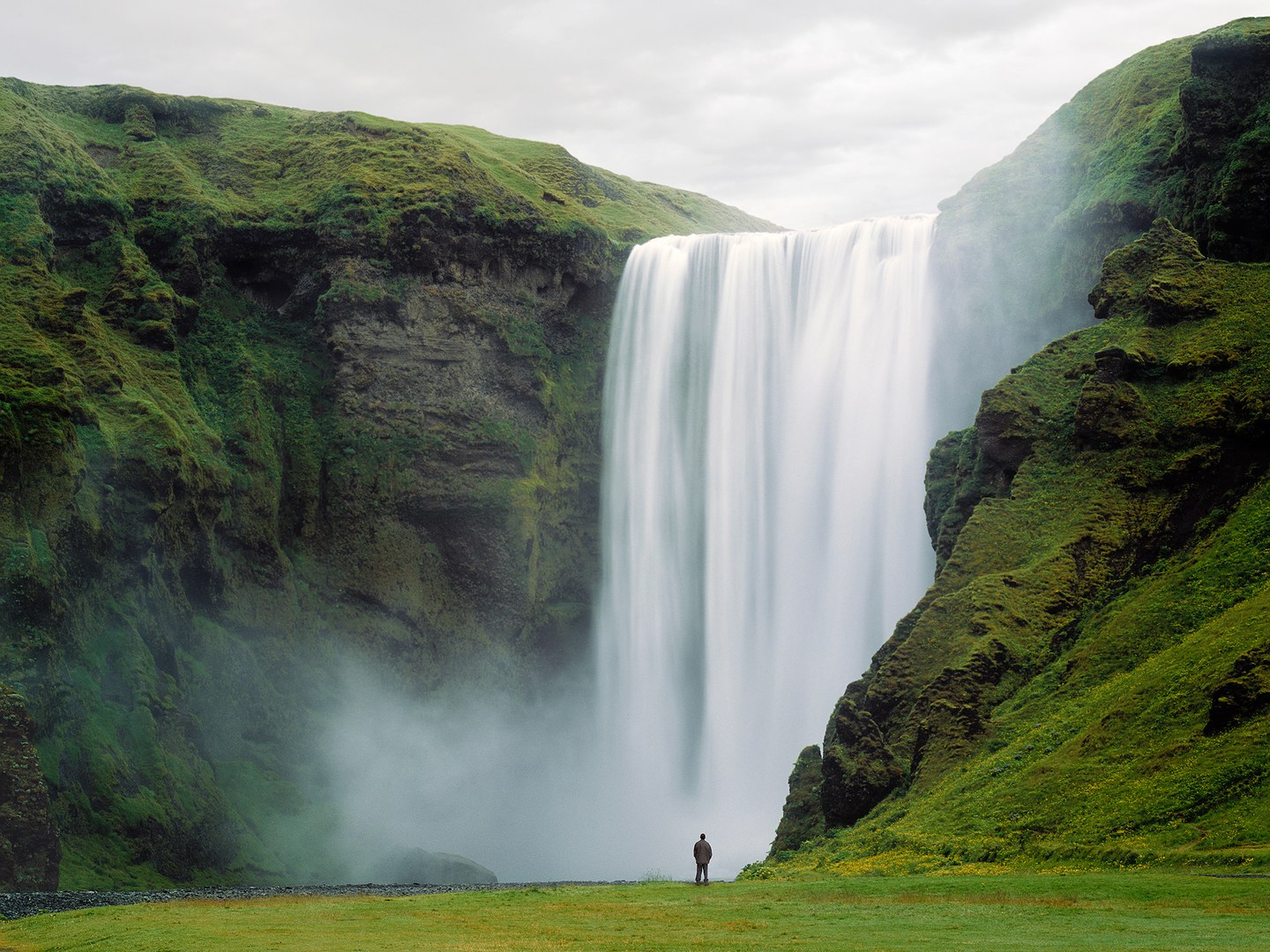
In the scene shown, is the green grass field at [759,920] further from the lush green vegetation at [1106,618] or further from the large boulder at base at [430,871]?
the large boulder at base at [430,871]

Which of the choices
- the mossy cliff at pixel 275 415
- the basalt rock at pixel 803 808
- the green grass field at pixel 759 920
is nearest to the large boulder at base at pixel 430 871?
the mossy cliff at pixel 275 415

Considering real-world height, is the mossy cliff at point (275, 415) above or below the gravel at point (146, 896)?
above

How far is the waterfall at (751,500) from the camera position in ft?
208

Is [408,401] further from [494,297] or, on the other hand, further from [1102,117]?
[1102,117]

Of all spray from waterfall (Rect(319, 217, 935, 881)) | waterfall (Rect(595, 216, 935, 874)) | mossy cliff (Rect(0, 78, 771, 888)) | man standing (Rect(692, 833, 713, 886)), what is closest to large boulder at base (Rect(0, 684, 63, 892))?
mossy cliff (Rect(0, 78, 771, 888))

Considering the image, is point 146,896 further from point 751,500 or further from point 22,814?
point 751,500

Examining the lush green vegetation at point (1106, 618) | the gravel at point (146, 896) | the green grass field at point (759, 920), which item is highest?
the lush green vegetation at point (1106, 618)

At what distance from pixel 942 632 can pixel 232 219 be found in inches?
1821

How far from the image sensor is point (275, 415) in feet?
226

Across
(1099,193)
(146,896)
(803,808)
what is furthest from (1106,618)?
(146,896)

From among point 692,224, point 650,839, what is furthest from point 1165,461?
point 692,224

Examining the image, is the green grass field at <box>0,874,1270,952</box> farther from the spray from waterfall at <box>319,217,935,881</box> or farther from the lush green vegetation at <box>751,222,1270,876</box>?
the spray from waterfall at <box>319,217,935,881</box>

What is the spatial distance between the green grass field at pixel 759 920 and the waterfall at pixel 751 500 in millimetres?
31628

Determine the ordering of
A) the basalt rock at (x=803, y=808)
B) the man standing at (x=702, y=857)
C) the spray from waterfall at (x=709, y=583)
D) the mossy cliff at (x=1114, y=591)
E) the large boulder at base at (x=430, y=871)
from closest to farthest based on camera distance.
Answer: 1. the mossy cliff at (x=1114, y=591)
2. the man standing at (x=702, y=857)
3. the basalt rock at (x=803, y=808)
4. the large boulder at base at (x=430, y=871)
5. the spray from waterfall at (x=709, y=583)
